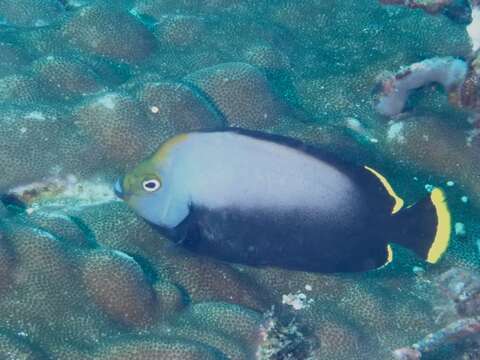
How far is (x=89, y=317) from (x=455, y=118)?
3859 millimetres

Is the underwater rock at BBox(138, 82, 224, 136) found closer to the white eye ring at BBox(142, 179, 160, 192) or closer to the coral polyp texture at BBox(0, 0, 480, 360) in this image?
the coral polyp texture at BBox(0, 0, 480, 360)

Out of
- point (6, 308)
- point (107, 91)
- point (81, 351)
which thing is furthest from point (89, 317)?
point (107, 91)

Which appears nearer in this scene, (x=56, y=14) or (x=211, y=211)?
(x=211, y=211)

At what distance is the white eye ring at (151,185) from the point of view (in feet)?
11.6

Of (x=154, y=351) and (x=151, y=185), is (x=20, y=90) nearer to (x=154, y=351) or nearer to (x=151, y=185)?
(x=151, y=185)

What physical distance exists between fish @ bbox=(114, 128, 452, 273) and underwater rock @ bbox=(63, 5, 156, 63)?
278 cm

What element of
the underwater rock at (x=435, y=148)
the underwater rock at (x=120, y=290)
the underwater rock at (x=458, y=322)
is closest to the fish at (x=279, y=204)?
the underwater rock at (x=120, y=290)

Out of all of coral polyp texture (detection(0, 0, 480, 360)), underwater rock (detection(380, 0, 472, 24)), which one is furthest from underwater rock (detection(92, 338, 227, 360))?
underwater rock (detection(380, 0, 472, 24))

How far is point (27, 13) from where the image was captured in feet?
22.3

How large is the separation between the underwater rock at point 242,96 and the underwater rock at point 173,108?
0.32 m

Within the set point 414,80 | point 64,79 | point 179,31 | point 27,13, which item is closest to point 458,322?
point 414,80

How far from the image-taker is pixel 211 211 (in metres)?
3.55

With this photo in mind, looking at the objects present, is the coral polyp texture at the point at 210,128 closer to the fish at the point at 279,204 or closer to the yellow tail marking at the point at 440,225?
the fish at the point at 279,204

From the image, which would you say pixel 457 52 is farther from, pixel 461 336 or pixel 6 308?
pixel 6 308
